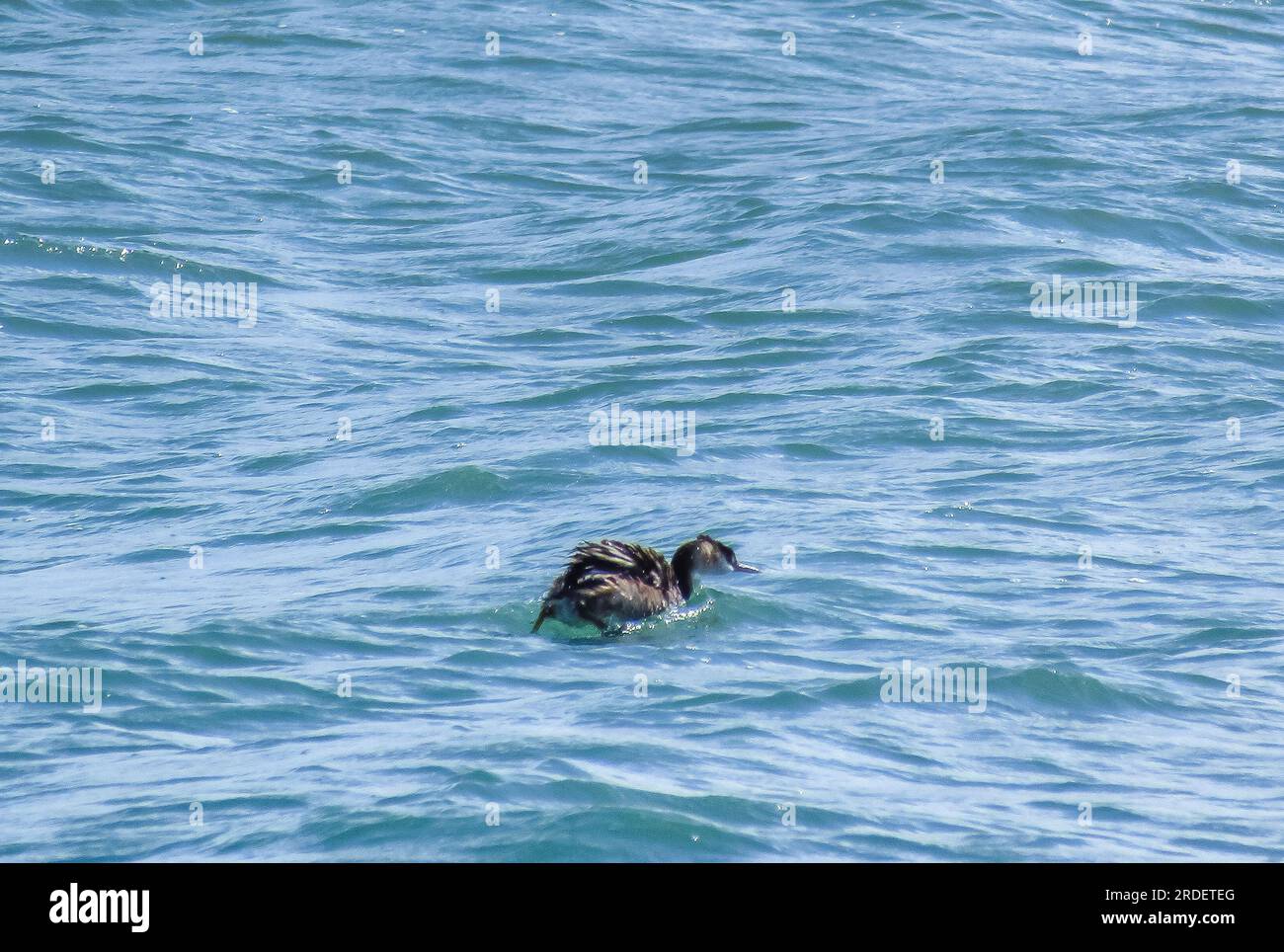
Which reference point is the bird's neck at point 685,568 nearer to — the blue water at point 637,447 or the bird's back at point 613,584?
the bird's back at point 613,584

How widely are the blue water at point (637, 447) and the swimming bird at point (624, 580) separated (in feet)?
0.58

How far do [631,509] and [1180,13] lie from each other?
21.3 m

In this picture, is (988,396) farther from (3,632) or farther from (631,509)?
(3,632)

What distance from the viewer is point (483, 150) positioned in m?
24.0

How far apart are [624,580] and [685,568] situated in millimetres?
574

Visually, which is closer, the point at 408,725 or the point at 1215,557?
the point at 408,725

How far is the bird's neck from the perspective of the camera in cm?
1041

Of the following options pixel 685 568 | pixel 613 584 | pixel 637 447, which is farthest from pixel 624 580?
pixel 637 447

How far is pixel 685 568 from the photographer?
10.4 m

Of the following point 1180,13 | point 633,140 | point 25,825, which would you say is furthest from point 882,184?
point 25,825

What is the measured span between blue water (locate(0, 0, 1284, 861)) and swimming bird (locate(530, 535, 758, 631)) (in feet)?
0.58

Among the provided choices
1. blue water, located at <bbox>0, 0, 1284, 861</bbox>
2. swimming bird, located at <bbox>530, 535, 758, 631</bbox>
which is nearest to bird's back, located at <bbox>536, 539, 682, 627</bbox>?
swimming bird, located at <bbox>530, 535, 758, 631</bbox>

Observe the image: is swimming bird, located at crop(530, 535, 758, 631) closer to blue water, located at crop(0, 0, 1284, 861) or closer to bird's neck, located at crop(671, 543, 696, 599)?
bird's neck, located at crop(671, 543, 696, 599)

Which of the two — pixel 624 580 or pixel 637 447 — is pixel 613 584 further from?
pixel 637 447
